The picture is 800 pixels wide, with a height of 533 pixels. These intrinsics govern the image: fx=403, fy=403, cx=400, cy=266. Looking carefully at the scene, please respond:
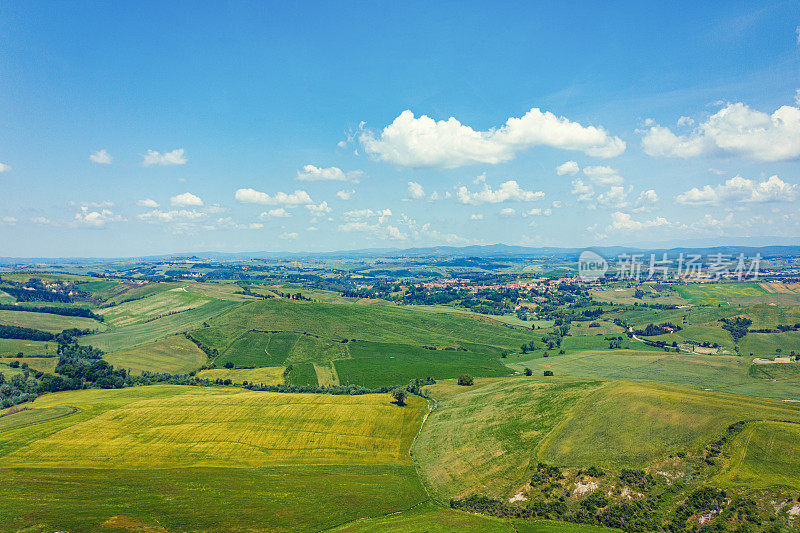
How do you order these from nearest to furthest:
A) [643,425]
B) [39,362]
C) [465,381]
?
[643,425] < [465,381] < [39,362]

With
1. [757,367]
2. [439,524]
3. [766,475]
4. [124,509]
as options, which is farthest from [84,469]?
[757,367]

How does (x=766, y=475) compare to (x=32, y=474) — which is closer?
(x=766, y=475)

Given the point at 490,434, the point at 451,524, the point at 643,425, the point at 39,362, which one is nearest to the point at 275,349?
the point at 39,362

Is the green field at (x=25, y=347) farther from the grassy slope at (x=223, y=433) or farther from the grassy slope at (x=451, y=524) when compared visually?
the grassy slope at (x=451, y=524)

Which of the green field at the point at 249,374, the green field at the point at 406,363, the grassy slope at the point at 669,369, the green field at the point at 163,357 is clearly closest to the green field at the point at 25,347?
the green field at the point at 163,357

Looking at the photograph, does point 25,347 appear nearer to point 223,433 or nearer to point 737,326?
point 223,433

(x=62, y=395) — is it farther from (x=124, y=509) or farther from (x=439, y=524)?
(x=439, y=524)

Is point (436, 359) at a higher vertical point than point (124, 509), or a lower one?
lower
